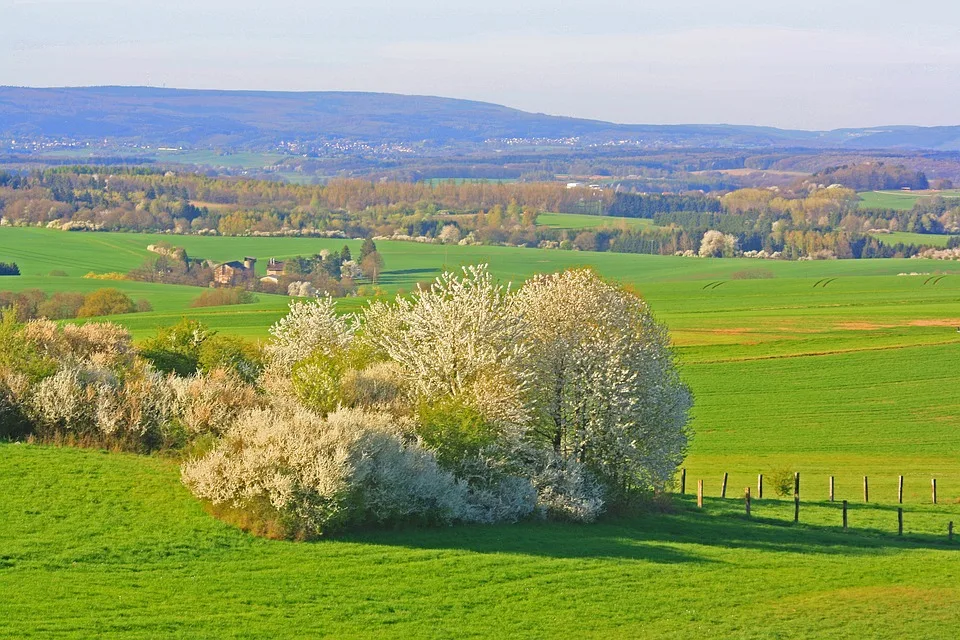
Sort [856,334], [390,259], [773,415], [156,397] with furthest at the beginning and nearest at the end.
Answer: [390,259] < [856,334] < [773,415] < [156,397]

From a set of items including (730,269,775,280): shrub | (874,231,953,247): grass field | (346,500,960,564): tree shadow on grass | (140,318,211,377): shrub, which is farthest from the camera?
(874,231,953,247): grass field

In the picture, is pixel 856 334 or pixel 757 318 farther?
pixel 757 318

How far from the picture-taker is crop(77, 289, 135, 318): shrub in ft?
279

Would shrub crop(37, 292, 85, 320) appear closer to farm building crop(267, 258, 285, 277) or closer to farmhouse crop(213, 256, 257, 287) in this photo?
farmhouse crop(213, 256, 257, 287)

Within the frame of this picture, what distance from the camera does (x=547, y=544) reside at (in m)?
27.0

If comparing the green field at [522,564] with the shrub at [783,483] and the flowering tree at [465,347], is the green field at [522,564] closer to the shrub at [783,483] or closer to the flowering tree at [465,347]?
the shrub at [783,483]

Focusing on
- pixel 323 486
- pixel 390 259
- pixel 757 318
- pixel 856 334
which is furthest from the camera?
pixel 390 259

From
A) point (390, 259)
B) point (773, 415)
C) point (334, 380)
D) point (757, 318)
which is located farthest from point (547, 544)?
point (390, 259)

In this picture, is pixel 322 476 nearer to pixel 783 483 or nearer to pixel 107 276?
pixel 783 483

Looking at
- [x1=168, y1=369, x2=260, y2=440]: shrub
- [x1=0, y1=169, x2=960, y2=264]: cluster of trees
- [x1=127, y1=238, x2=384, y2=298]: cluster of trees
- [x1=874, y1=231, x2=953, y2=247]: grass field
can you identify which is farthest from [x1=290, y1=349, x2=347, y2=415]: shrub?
[x1=874, y1=231, x2=953, y2=247]: grass field

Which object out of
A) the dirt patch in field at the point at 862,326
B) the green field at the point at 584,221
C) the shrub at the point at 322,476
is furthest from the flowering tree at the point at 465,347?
the green field at the point at 584,221

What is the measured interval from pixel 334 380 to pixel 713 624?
13.8 meters

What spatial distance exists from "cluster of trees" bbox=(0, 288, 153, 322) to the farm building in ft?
109

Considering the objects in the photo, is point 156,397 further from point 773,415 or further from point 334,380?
point 773,415
